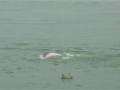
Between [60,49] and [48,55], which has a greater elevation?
[60,49]

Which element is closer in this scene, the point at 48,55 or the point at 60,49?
the point at 48,55

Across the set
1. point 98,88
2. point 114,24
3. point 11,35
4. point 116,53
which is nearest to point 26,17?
point 114,24

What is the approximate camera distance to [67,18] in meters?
55.1

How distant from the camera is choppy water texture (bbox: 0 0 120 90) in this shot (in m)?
28.1

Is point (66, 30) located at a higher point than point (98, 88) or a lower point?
higher

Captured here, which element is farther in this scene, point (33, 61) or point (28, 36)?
point (28, 36)

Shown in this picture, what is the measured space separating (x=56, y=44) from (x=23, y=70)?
7.80 metres

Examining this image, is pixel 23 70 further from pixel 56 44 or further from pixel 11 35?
pixel 11 35

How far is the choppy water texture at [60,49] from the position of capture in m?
28.1

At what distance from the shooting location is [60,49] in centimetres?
3556

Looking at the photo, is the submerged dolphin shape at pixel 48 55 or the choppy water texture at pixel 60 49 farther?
the submerged dolphin shape at pixel 48 55

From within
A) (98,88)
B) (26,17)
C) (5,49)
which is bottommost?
(98,88)

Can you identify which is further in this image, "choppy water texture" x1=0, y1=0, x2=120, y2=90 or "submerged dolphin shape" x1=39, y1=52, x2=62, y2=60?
"submerged dolphin shape" x1=39, y1=52, x2=62, y2=60

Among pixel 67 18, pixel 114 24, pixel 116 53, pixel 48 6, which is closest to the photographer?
pixel 116 53
